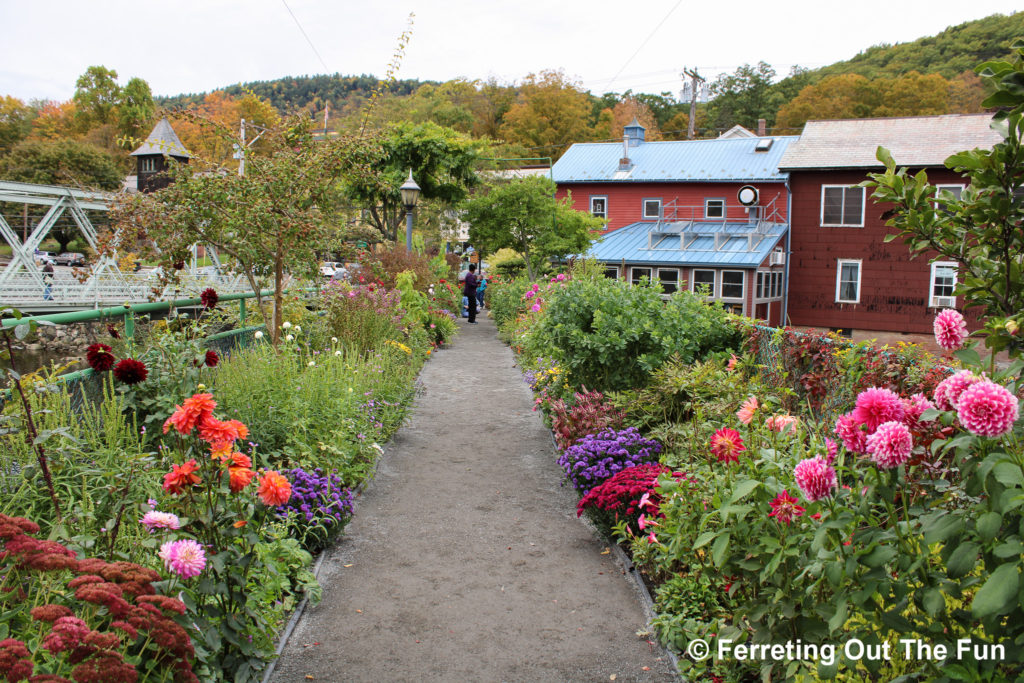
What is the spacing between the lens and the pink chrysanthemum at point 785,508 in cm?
238

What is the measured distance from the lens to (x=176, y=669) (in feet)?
7.69

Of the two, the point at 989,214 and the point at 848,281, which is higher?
the point at 989,214

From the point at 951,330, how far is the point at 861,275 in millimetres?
26645

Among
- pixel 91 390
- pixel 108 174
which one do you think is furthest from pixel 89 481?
pixel 108 174

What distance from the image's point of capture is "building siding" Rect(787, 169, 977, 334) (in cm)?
2502

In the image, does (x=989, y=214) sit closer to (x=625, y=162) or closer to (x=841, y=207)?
(x=841, y=207)

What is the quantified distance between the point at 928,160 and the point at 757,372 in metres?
22.7

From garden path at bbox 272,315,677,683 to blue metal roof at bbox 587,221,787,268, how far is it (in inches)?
769

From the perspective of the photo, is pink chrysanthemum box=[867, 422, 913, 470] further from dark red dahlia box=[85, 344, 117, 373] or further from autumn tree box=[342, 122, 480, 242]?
autumn tree box=[342, 122, 480, 242]

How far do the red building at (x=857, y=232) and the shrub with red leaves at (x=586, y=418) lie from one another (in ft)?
70.2

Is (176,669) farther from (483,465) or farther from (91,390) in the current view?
(483,465)

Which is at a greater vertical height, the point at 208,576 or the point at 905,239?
the point at 905,239

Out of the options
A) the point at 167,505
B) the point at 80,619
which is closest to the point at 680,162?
the point at 167,505

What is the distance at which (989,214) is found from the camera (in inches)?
80.9
